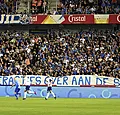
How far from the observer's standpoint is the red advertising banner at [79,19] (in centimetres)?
4969

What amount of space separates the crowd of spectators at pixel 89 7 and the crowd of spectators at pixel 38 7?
124cm

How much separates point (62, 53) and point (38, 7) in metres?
7.16

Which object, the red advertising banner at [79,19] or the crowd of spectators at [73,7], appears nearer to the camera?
the red advertising banner at [79,19]

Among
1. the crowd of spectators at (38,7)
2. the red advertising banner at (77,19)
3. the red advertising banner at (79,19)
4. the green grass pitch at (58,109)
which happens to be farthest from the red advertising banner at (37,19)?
the green grass pitch at (58,109)

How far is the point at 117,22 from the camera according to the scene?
49344mm

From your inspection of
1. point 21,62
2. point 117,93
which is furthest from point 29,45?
point 117,93

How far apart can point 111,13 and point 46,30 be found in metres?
7.32

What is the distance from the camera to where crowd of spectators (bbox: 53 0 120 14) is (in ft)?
164

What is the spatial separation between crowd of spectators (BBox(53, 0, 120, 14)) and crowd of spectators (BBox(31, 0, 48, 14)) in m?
1.24

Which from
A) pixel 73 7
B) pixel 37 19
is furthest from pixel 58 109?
pixel 73 7

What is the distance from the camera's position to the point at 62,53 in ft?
153

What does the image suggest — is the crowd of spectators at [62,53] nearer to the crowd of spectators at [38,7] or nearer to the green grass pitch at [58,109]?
the crowd of spectators at [38,7]

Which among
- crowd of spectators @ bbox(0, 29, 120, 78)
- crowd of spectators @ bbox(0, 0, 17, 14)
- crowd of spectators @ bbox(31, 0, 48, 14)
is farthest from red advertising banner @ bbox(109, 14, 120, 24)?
crowd of spectators @ bbox(0, 0, 17, 14)

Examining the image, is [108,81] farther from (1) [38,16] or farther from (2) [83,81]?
(1) [38,16]
